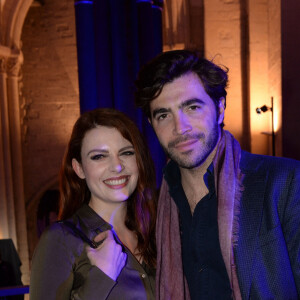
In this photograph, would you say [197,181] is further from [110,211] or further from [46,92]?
[46,92]

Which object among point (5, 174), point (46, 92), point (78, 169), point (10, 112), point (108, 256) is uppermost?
point (46, 92)

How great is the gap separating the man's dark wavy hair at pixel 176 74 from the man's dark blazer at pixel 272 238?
463 millimetres

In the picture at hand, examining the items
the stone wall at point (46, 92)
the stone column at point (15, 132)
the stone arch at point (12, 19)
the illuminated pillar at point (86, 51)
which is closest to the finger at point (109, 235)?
the illuminated pillar at point (86, 51)

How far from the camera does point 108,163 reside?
5.37 ft

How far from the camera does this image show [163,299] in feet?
4.79

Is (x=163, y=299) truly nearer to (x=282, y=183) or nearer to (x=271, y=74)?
(x=282, y=183)

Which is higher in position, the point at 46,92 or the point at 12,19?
the point at 12,19

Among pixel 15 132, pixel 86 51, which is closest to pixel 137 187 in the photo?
pixel 86 51

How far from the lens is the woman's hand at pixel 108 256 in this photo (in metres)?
1.50

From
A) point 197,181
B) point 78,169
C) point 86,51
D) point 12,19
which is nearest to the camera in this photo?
point 197,181

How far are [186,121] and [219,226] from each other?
44 cm

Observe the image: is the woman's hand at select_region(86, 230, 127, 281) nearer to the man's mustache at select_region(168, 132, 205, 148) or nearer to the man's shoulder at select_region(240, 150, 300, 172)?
the man's mustache at select_region(168, 132, 205, 148)

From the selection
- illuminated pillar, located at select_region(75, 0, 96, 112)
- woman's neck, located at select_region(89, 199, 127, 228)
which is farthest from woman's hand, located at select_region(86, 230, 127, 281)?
illuminated pillar, located at select_region(75, 0, 96, 112)

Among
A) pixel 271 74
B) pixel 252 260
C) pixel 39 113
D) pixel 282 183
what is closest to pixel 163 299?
pixel 252 260
